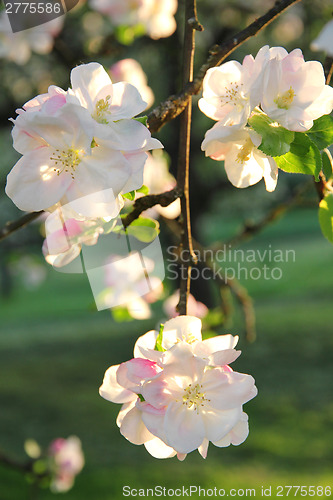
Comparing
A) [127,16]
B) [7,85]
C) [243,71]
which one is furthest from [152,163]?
[7,85]

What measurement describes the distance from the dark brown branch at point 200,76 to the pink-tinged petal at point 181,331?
0.87 ft

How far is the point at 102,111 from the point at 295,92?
0.24 metres

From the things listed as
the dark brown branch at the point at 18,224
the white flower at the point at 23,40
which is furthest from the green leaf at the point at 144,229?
the white flower at the point at 23,40

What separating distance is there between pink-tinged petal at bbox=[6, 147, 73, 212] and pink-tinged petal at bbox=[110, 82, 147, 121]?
9 cm

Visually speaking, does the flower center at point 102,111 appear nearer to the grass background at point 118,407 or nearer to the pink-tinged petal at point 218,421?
the pink-tinged petal at point 218,421

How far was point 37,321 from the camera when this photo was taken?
10.5 meters

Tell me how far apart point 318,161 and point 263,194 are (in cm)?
954

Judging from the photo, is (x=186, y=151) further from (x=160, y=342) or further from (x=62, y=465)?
(x=62, y=465)

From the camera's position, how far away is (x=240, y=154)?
824 millimetres

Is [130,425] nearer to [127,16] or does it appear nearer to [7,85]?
[127,16]

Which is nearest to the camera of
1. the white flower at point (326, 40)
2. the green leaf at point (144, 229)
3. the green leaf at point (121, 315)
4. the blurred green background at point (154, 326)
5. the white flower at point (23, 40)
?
the green leaf at point (144, 229)

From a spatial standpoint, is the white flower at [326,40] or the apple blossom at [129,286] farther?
the apple blossom at [129,286]

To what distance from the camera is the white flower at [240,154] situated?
785 mm

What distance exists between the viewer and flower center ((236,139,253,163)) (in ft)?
2.65
